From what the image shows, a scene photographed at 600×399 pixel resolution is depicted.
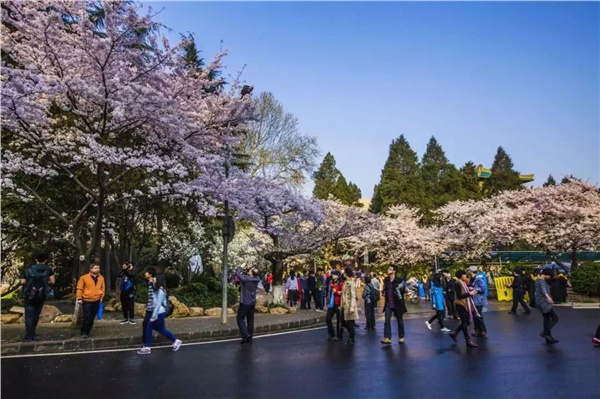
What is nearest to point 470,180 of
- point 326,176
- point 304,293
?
point 326,176

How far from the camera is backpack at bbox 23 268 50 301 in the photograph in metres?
9.96

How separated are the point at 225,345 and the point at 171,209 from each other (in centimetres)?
1160

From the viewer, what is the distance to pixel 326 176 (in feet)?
198

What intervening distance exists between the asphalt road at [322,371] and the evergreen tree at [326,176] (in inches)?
1812

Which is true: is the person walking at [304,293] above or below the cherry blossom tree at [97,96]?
below

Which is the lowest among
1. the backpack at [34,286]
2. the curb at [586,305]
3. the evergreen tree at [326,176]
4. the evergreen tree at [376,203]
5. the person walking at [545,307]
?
the curb at [586,305]

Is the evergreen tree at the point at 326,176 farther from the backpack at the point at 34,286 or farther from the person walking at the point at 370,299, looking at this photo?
the backpack at the point at 34,286

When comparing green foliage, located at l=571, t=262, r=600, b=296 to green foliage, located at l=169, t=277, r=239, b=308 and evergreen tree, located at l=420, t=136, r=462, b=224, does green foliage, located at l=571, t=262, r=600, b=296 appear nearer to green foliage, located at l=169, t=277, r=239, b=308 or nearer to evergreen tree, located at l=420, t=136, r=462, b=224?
green foliage, located at l=169, t=277, r=239, b=308

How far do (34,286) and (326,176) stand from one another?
5144 cm

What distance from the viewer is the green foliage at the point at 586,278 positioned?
77.6 feet

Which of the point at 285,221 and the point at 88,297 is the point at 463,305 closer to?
the point at 88,297

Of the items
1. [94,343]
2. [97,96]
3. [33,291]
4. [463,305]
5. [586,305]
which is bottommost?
[94,343]

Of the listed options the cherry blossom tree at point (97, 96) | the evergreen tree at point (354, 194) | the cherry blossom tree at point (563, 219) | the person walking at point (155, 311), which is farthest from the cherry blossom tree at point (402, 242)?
the person walking at point (155, 311)

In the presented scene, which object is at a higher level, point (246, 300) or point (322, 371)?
point (246, 300)
